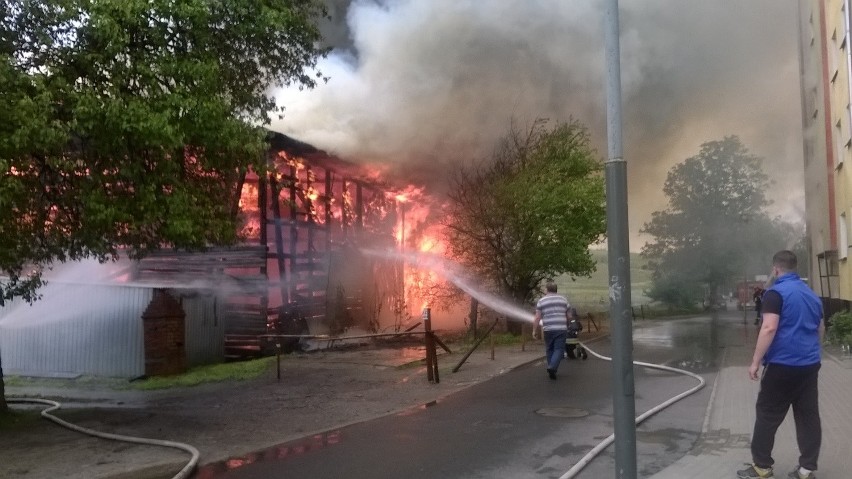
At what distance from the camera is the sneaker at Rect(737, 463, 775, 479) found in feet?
15.1

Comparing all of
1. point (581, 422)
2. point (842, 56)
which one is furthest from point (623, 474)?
point (842, 56)

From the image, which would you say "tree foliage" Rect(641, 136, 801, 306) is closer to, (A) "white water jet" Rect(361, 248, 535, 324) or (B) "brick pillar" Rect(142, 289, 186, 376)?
(A) "white water jet" Rect(361, 248, 535, 324)

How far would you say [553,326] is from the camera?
1012cm

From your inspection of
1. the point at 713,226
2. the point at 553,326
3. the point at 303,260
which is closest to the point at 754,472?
the point at 553,326

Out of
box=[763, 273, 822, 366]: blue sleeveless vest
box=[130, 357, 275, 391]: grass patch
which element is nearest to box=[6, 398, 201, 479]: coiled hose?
box=[130, 357, 275, 391]: grass patch

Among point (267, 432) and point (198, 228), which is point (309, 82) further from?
point (267, 432)

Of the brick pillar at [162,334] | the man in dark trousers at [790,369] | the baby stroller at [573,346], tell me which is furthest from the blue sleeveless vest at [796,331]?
the brick pillar at [162,334]

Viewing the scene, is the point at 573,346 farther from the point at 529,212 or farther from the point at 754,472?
the point at 754,472

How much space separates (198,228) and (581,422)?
4275mm

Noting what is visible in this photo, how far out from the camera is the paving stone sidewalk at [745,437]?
5.02m

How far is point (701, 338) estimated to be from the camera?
730 inches

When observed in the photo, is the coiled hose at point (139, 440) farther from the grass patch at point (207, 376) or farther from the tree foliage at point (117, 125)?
the grass patch at point (207, 376)

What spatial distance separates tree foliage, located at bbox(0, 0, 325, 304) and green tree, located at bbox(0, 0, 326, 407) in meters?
0.01

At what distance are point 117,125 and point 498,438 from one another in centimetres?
441
